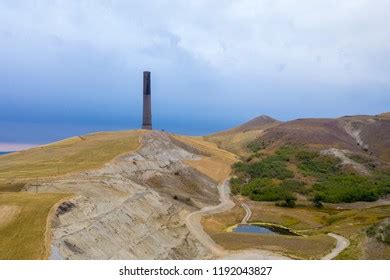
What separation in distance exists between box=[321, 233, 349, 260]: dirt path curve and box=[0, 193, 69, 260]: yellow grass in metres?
27.3

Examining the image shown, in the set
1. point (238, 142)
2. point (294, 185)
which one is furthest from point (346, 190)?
point (238, 142)

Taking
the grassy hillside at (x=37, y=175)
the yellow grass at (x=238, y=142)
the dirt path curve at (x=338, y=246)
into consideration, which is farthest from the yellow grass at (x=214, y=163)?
the dirt path curve at (x=338, y=246)

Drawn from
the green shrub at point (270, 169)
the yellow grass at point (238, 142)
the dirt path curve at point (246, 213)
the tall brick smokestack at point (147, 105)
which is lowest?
the dirt path curve at point (246, 213)

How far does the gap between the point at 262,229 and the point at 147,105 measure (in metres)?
54.5

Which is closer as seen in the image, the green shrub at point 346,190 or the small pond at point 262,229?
the small pond at point 262,229

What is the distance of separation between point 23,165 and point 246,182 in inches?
1802

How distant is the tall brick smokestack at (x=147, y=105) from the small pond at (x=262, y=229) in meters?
51.0

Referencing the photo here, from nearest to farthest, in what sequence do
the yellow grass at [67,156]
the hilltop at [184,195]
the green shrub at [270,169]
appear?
the hilltop at [184,195]
the yellow grass at [67,156]
the green shrub at [270,169]

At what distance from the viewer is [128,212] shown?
54.0m

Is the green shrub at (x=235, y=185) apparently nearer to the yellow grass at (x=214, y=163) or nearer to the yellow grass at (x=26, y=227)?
the yellow grass at (x=214, y=163)

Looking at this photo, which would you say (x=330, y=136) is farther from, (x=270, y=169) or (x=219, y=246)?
(x=219, y=246)

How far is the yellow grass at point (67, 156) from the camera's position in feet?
211

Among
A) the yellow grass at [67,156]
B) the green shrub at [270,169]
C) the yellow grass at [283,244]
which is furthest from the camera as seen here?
the green shrub at [270,169]

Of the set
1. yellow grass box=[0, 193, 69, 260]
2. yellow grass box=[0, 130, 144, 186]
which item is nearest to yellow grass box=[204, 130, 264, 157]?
yellow grass box=[0, 130, 144, 186]
